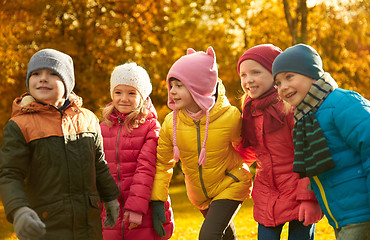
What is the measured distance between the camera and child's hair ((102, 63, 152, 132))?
214 inches

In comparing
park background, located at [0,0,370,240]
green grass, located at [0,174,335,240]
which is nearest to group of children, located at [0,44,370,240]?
green grass, located at [0,174,335,240]

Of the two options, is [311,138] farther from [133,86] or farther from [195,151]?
[133,86]

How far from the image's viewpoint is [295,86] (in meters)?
4.11

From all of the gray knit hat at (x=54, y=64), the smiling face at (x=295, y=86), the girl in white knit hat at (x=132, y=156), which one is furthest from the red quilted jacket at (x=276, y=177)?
the gray knit hat at (x=54, y=64)

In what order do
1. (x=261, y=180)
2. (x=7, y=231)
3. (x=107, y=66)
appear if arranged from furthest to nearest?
(x=107, y=66)
(x=7, y=231)
(x=261, y=180)

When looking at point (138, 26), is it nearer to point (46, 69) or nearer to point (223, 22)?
point (223, 22)

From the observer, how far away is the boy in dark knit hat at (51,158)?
3.78 metres

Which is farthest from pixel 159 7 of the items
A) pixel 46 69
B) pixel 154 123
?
pixel 46 69

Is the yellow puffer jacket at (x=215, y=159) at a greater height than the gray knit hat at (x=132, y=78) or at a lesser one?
lesser

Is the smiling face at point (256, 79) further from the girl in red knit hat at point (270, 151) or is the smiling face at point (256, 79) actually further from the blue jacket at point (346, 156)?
the blue jacket at point (346, 156)

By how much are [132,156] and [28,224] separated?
196 cm

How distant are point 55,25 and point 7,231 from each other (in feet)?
26.9

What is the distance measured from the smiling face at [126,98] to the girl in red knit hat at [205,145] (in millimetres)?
430

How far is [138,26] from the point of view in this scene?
17891 mm
